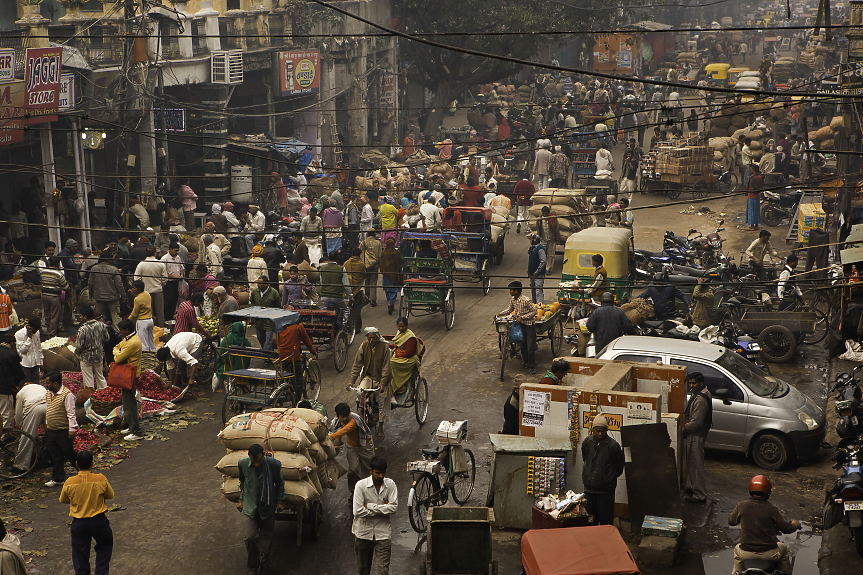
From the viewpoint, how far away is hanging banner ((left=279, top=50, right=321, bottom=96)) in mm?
31047

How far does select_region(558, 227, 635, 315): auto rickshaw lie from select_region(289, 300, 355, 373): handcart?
461cm

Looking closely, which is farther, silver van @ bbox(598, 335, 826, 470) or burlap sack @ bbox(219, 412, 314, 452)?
silver van @ bbox(598, 335, 826, 470)

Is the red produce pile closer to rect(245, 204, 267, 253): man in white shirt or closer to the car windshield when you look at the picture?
rect(245, 204, 267, 253): man in white shirt

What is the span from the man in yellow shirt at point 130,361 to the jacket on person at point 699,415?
793 centimetres

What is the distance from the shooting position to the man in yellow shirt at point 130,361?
12703mm

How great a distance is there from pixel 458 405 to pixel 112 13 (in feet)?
52.0

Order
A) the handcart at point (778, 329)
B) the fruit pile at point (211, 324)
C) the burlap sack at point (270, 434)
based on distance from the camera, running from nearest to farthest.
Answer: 1. the burlap sack at point (270, 434)
2. the handcart at point (778, 329)
3. the fruit pile at point (211, 324)

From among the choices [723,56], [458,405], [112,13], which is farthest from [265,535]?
[723,56]

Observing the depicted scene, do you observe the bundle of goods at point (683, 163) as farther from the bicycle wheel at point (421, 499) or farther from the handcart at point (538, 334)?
the bicycle wheel at point (421, 499)

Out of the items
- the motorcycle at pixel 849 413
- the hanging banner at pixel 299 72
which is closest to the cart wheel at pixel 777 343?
the motorcycle at pixel 849 413

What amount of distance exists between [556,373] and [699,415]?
1814mm

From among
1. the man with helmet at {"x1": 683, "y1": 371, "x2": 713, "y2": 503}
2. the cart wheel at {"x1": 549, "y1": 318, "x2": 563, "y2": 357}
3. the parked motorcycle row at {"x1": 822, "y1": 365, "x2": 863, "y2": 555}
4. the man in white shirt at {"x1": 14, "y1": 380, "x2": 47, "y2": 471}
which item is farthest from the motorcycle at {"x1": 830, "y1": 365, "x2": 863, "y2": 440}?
the man in white shirt at {"x1": 14, "y1": 380, "x2": 47, "y2": 471}

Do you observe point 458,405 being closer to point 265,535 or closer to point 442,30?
point 265,535

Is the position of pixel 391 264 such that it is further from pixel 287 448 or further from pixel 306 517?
pixel 287 448
